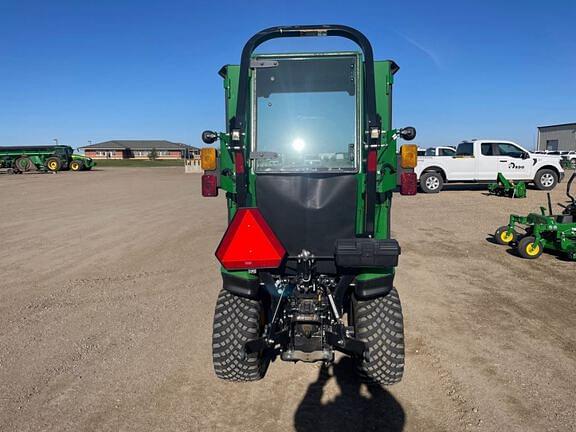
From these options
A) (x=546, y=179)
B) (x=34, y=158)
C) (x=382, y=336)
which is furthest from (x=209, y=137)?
(x=34, y=158)

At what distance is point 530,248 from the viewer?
7055mm

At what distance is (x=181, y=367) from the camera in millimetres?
3611

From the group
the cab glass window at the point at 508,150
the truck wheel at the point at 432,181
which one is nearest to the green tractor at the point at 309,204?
the truck wheel at the point at 432,181

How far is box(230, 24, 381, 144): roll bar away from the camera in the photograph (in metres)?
2.98

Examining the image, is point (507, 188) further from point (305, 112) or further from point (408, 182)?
point (305, 112)

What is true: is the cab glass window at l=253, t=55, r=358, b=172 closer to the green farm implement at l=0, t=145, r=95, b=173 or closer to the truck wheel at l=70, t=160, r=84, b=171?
the green farm implement at l=0, t=145, r=95, b=173

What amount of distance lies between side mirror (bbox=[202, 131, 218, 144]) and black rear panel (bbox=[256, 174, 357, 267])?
46cm

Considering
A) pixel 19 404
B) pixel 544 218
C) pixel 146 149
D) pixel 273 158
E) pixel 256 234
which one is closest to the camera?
pixel 256 234

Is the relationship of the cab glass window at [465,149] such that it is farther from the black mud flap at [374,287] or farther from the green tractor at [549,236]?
the black mud flap at [374,287]

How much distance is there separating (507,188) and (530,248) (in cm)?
930

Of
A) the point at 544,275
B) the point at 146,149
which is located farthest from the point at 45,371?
the point at 146,149

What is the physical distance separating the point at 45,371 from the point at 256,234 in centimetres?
246

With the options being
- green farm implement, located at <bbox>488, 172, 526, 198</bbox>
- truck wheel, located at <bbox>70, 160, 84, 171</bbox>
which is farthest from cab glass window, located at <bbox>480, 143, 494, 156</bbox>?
truck wheel, located at <bbox>70, 160, 84, 171</bbox>

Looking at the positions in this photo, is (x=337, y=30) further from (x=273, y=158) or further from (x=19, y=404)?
(x=19, y=404)
